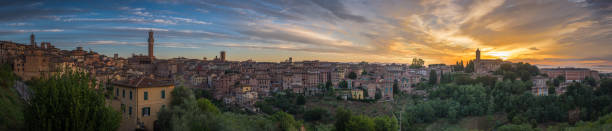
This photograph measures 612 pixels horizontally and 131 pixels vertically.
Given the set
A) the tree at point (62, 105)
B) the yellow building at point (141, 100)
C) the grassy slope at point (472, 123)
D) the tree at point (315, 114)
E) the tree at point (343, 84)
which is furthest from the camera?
the tree at point (343, 84)

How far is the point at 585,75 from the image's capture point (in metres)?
32.9

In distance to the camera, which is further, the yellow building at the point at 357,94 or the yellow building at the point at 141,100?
the yellow building at the point at 357,94

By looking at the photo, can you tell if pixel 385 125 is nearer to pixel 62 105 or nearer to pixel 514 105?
pixel 514 105

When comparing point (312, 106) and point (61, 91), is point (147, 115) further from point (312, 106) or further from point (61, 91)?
point (312, 106)

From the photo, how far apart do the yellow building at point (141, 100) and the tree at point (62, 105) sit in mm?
5510

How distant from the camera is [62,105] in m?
3.80

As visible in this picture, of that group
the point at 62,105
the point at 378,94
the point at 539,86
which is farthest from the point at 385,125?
the point at 539,86

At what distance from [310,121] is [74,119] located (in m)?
19.3

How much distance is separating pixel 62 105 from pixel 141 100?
590 cm

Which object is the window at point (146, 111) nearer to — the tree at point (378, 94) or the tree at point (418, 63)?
the tree at point (378, 94)

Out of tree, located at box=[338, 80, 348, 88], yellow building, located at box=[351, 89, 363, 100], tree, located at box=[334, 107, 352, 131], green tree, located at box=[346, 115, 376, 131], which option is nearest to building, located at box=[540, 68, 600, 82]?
yellow building, located at box=[351, 89, 363, 100]

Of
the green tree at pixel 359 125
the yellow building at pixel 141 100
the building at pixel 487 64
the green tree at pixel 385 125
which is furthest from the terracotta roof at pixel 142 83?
the building at pixel 487 64

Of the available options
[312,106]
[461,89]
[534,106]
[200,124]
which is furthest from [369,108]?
[200,124]

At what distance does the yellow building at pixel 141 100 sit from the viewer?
9211 mm
